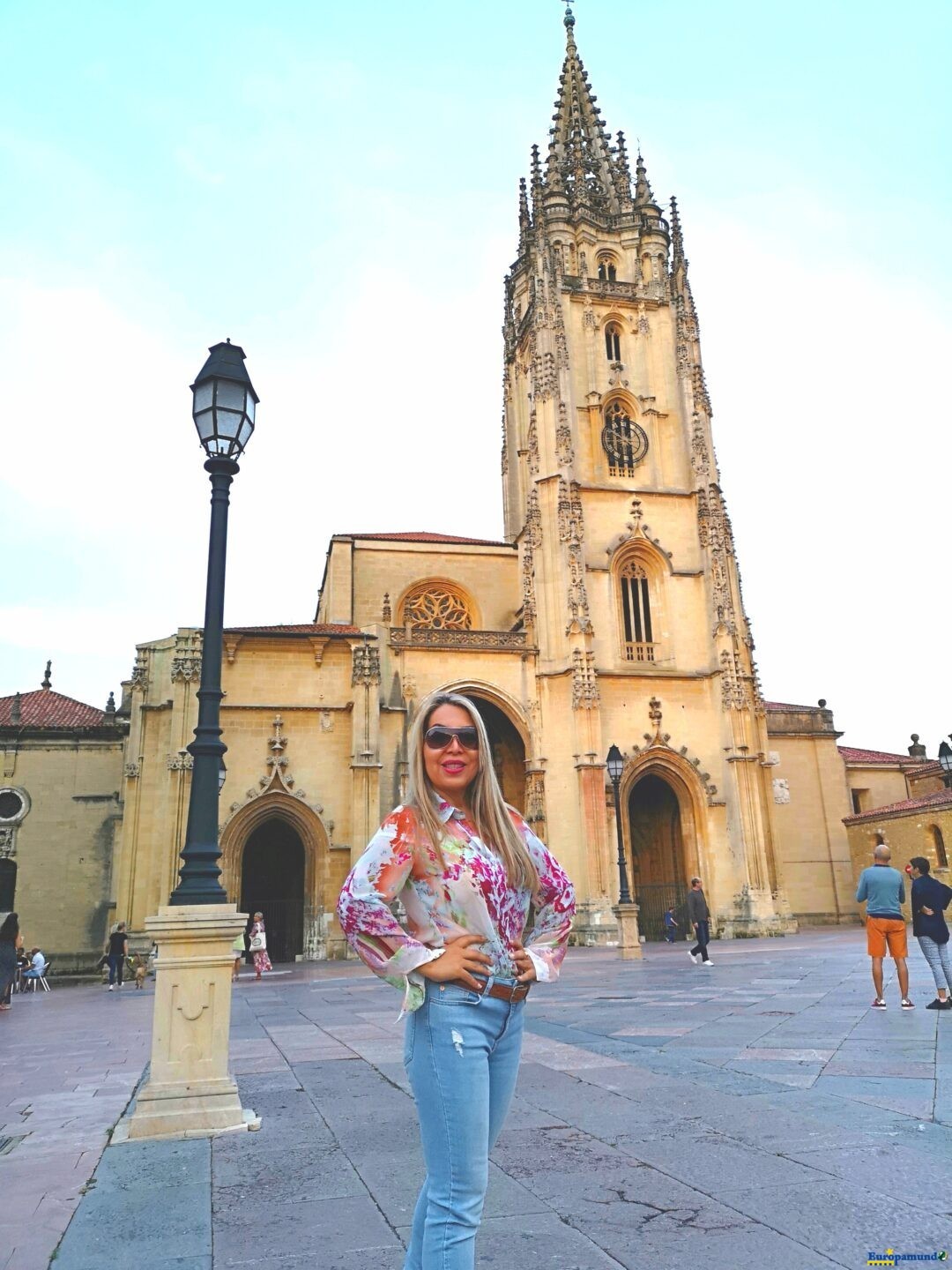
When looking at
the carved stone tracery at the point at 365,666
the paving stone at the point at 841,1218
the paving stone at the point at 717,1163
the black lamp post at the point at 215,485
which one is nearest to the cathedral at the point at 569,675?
the carved stone tracery at the point at 365,666

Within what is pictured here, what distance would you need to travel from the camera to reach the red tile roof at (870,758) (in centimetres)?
3959

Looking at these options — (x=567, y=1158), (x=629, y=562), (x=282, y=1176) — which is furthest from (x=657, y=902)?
(x=282, y=1176)


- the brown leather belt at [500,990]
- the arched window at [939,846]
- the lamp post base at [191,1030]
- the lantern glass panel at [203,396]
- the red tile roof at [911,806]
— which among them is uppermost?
the lantern glass panel at [203,396]

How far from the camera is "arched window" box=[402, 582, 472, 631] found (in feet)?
108

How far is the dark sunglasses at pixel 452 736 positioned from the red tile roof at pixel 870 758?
39729 millimetres

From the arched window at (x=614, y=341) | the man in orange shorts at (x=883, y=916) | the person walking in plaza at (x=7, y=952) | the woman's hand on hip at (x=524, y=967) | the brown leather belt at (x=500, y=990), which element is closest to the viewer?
the brown leather belt at (x=500, y=990)

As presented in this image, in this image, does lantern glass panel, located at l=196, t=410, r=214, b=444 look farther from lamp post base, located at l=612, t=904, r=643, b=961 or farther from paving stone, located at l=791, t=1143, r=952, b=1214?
lamp post base, located at l=612, t=904, r=643, b=961

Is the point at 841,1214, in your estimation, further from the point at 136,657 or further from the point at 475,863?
the point at 136,657

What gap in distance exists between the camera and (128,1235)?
3.43m

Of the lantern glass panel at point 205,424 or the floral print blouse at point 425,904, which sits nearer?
the floral print blouse at point 425,904

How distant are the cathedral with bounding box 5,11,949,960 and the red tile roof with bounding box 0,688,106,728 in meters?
1.28

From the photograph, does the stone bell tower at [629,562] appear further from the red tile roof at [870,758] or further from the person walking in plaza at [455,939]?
the person walking in plaza at [455,939]

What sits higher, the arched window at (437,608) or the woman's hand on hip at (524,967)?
the arched window at (437,608)

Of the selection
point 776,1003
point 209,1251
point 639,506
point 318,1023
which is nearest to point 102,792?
point 639,506
